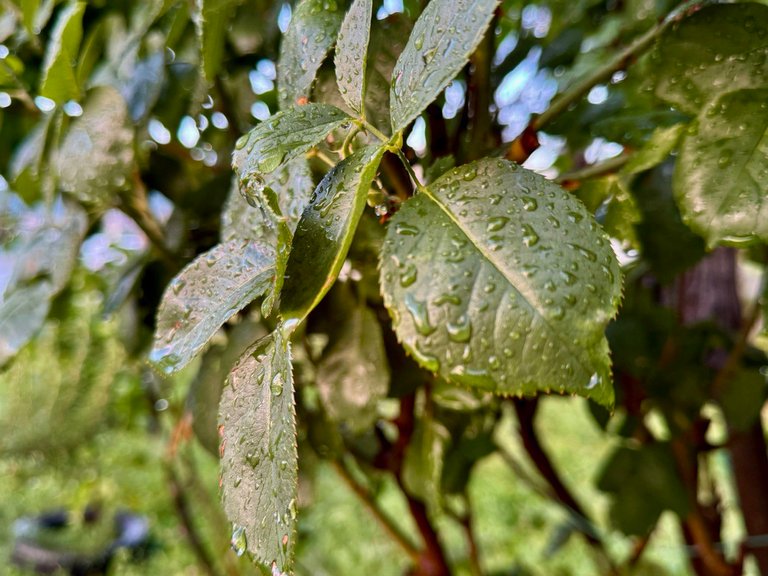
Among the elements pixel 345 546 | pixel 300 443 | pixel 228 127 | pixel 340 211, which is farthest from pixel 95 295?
pixel 345 546

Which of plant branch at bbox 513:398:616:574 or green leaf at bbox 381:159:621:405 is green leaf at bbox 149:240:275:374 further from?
plant branch at bbox 513:398:616:574

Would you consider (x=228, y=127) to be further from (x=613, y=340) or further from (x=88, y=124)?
(x=613, y=340)

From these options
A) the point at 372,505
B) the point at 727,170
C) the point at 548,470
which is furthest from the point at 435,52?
the point at 548,470

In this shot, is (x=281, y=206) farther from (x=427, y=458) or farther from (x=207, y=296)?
(x=427, y=458)

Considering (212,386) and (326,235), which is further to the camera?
(212,386)

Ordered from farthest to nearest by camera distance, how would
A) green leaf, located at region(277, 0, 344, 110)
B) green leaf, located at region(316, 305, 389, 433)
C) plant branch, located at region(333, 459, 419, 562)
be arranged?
plant branch, located at region(333, 459, 419, 562) < green leaf, located at region(316, 305, 389, 433) < green leaf, located at region(277, 0, 344, 110)

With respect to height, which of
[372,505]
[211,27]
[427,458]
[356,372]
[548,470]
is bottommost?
[548,470]

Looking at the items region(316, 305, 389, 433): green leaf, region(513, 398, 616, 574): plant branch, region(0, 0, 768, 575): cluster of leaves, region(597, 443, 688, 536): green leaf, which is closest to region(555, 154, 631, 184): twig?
region(0, 0, 768, 575): cluster of leaves

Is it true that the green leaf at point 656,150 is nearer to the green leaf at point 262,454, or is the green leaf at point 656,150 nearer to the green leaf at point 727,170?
the green leaf at point 727,170
